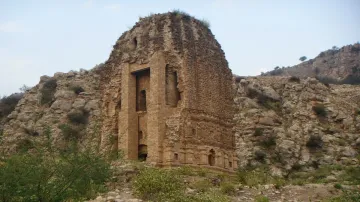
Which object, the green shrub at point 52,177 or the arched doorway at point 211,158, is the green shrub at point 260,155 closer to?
the arched doorway at point 211,158

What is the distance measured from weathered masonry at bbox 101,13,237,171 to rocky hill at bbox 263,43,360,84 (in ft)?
115

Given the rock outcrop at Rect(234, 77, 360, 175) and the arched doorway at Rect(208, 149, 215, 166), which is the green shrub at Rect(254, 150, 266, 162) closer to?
the rock outcrop at Rect(234, 77, 360, 175)

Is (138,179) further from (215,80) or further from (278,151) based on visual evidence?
(278,151)

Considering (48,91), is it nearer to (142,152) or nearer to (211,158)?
(142,152)

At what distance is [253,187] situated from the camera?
1493 centimetres

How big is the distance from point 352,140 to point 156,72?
2074cm

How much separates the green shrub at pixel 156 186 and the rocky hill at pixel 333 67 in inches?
1584

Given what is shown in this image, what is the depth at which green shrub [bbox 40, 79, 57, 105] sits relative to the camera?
39.2 meters

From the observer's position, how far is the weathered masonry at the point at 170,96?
16.7 m

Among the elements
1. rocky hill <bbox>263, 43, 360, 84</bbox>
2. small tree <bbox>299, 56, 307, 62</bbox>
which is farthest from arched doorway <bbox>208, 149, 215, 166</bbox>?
small tree <bbox>299, 56, 307, 62</bbox>

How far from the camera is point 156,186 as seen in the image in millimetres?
13195

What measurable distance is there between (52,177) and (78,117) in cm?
2599

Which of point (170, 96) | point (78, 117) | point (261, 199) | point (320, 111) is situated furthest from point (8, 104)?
Answer: point (261, 199)

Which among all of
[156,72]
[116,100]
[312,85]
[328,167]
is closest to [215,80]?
[156,72]
